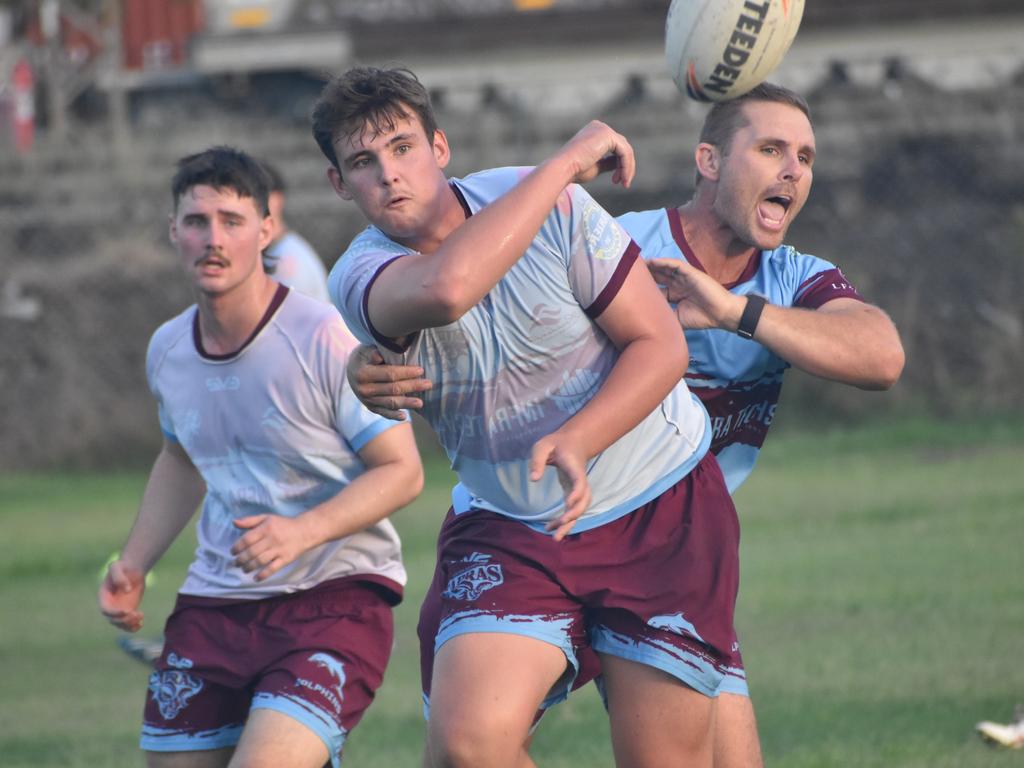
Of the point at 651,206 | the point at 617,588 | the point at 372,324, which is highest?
the point at 372,324

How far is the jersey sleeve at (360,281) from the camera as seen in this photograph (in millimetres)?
3668

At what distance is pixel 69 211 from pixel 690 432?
41.1 ft

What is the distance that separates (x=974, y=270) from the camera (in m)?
14.2

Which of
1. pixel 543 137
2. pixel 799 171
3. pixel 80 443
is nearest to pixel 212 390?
pixel 799 171

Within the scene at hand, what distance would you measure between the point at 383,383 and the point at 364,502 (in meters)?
0.83

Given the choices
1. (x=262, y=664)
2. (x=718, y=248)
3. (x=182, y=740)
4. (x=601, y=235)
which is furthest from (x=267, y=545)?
(x=718, y=248)

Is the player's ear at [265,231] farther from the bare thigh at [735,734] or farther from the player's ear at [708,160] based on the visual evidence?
the bare thigh at [735,734]

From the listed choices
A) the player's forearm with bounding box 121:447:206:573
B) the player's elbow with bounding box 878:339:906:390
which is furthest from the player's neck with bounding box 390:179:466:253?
the player's forearm with bounding box 121:447:206:573

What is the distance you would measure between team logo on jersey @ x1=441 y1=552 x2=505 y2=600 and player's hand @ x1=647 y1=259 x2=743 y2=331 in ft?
2.66

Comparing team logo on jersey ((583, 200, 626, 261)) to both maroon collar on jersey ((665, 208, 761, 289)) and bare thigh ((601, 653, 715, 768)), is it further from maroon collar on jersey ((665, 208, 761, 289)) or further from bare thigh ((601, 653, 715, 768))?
bare thigh ((601, 653, 715, 768))

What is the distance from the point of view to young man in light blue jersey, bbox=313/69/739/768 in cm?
365

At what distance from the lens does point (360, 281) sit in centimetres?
368

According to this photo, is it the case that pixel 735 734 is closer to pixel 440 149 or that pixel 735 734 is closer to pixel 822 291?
pixel 822 291

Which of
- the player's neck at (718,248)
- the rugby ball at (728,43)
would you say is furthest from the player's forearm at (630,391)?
the rugby ball at (728,43)
